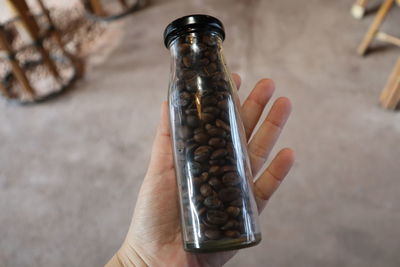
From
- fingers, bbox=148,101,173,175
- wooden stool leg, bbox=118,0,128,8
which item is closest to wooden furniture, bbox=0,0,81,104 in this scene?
wooden stool leg, bbox=118,0,128,8

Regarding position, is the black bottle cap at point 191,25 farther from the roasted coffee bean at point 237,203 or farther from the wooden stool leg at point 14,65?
the wooden stool leg at point 14,65

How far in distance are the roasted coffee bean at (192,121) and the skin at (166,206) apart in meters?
0.20

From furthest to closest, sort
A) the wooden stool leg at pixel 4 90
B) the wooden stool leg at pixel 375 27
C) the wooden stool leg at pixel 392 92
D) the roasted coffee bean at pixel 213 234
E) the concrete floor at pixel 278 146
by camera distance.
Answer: the wooden stool leg at pixel 4 90, the wooden stool leg at pixel 375 27, the wooden stool leg at pixel 392 92, the concrete floor at pixel 278 146, the roasted coffee bean at pixel 213 234

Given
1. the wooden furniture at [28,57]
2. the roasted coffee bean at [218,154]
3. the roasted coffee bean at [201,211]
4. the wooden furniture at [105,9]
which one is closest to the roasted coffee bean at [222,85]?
the roasted coffee bean at [218,154]

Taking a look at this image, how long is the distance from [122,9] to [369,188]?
1.58m

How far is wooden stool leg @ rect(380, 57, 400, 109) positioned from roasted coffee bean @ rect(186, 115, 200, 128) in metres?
1.05

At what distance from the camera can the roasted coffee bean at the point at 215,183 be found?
547 mm

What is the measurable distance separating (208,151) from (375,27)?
4.21 ft

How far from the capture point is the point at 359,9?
5.53 feet

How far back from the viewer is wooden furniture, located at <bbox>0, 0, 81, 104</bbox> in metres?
1.32

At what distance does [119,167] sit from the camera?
128 cm

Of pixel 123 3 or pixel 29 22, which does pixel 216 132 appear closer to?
Answer: pixel 29 22

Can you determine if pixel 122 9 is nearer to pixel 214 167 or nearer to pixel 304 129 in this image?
pixel 304 129

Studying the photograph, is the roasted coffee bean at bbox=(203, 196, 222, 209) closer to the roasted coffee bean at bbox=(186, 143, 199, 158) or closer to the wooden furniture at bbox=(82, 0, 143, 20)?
the roasted coffee bean at bbox=(186, 143, 199, 158)
